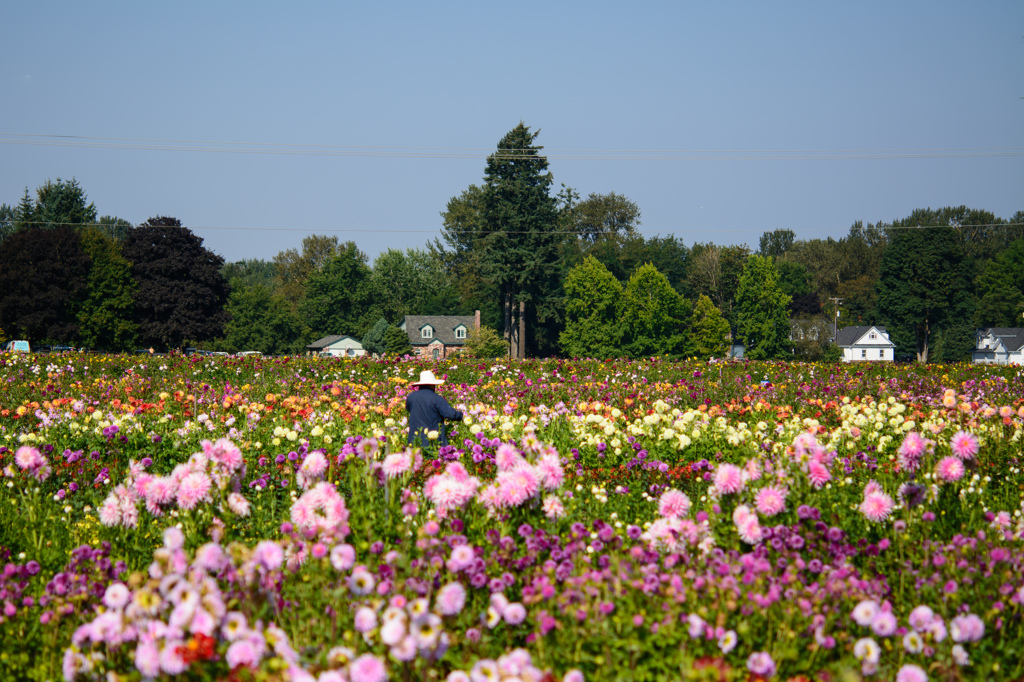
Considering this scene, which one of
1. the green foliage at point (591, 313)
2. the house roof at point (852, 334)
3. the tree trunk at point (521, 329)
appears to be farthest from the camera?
the house roof at point (852, 334)

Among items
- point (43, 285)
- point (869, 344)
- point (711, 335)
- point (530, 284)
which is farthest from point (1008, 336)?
point (43, 285)

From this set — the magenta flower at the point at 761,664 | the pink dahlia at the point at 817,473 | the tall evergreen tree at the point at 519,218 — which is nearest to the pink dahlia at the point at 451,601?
the magenta flower at the point at 761,664

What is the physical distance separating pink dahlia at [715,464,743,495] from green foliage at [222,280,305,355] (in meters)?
73.8

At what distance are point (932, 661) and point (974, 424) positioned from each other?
4528 mm

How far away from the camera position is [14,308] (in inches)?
1779

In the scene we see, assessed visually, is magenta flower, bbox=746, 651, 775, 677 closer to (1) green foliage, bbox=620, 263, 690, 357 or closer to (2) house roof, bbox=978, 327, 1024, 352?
Result: (1) green foliage, bbox=620, 263, 690, 357

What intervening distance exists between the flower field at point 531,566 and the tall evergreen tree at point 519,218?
49135 mm

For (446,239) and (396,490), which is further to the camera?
(446,239)

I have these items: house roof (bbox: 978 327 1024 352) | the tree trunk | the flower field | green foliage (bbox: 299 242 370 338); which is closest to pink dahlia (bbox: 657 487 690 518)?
the flower field

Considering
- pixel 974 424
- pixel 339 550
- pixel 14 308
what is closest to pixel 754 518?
pixel 339 550

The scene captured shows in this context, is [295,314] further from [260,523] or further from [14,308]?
[260,523]

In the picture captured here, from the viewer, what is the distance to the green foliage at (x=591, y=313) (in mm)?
60156

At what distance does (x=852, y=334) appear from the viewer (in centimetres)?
8038

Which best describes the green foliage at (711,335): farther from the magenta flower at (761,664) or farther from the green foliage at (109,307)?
the magenta flower at (761,664)
